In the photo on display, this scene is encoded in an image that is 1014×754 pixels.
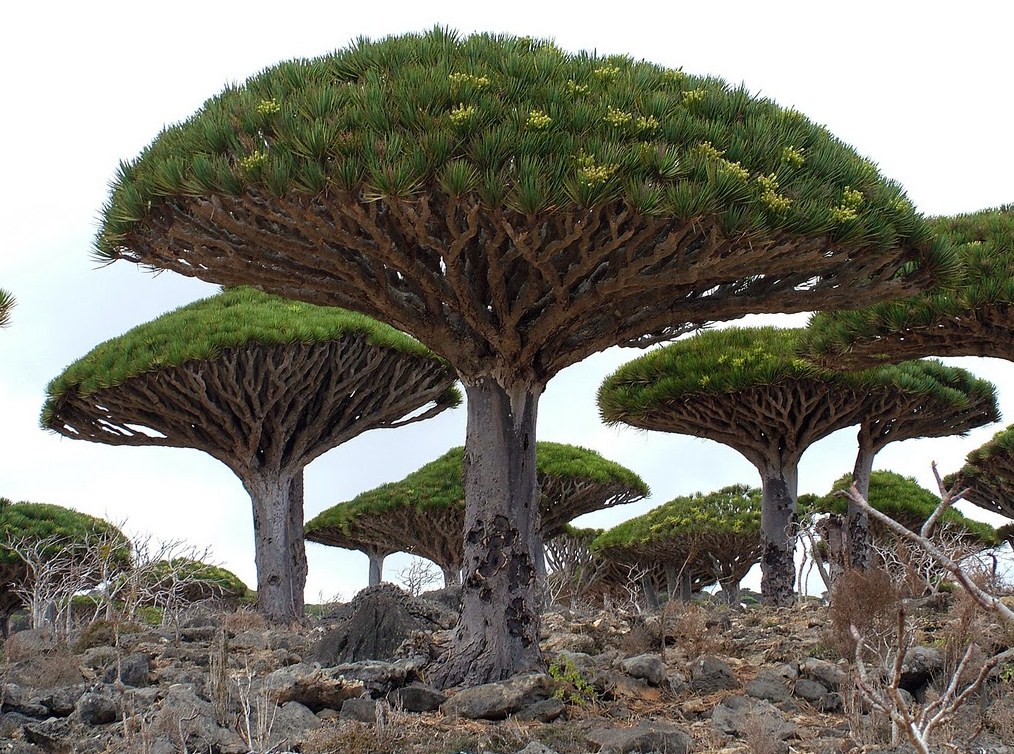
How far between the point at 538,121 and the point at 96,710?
16.5ft

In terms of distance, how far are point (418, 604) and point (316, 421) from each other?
5.48m

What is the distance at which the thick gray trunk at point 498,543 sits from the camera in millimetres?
7590

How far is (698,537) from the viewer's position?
24.3m

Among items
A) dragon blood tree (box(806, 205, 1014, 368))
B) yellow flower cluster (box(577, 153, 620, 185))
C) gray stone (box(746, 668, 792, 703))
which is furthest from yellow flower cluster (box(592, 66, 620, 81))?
gray stone (box(746, 668, 792, 703))

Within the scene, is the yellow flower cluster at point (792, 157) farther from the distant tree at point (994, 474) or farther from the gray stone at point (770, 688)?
the distant tree at point (994, 474)

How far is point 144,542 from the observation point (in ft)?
40.2

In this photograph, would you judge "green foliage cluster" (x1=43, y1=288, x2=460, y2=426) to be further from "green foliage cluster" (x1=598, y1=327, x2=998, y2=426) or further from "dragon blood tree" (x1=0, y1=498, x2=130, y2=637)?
"dragon blood tree" (x1=0, y1=498, x2=130, y2=637)

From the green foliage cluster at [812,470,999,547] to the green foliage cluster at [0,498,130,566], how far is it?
15.8 m

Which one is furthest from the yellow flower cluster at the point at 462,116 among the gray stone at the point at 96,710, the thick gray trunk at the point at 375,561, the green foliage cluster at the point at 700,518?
the thick gray trunk at the point at 375,561

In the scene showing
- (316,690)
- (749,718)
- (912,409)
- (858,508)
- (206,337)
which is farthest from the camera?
(858,508)

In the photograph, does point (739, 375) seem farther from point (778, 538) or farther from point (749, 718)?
point (749, 718)

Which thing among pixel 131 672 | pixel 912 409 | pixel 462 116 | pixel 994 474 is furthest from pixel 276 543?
pixel 994 474

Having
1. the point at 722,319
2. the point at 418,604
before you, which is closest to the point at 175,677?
the point at 418,604

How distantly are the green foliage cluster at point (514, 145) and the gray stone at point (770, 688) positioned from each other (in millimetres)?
3439
